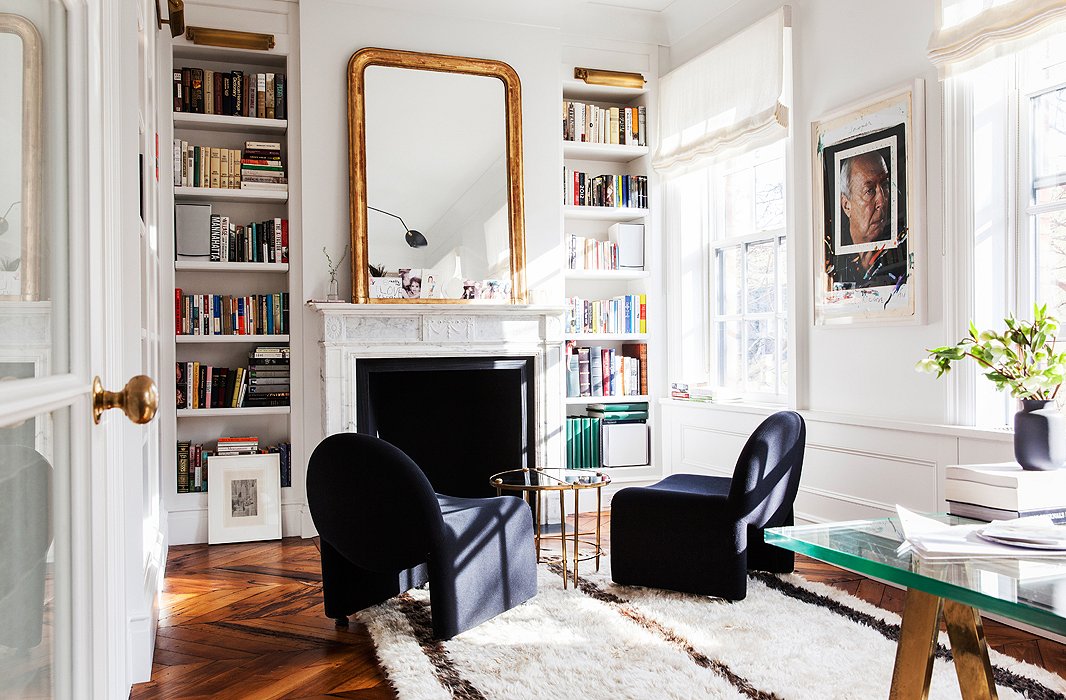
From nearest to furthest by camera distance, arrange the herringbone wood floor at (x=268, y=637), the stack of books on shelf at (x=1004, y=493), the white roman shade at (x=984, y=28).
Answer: the stack of books on shelf at (x=1004, y=493) → the herringbone wood floor at (x=268, y=637) → the white roman shade at (x=984, y=28)

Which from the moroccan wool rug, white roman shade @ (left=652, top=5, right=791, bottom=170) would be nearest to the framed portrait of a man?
white roman shade @ (left=652, top=5, right=791, bottom=170)

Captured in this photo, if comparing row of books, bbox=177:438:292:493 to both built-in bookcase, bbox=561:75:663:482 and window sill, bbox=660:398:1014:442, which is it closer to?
built-in bookcase, bbox=561:75:663:482

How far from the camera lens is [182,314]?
15.3ft

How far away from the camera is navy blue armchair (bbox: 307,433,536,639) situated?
2.91 m

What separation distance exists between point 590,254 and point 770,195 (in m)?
1.20

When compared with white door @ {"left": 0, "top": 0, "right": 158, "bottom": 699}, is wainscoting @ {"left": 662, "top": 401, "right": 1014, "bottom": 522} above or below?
below

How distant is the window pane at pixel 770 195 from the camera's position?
15.8 feet

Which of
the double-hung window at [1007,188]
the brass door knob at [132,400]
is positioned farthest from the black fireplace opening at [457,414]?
the brass door knob at [132,400]

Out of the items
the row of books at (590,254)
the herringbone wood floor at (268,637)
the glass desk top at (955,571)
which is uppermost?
the row of books at (590,254)

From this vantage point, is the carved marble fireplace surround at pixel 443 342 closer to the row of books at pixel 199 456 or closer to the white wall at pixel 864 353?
the row of books at pixel 199 456

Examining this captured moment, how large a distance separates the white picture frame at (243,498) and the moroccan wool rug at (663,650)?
150 centimetres

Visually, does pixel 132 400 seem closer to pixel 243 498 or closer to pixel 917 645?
pixel 917 645

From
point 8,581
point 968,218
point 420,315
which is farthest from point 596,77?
point 8,581

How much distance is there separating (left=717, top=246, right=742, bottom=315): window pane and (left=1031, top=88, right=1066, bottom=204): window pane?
203cm
